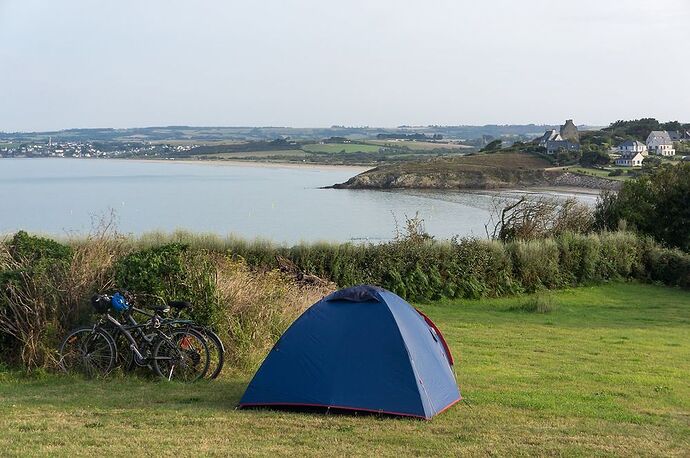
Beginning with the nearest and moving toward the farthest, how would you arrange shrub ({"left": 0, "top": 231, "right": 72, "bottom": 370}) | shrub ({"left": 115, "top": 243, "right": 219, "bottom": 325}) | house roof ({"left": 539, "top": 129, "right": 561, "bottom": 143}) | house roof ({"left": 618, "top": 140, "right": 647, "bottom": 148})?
1. shrub ({"left": 0, "top": 231, "right": 72, "bottom": 370})
2. shrub ({"left": 115, "top": 243, "right": 219, "bottom": 325})
3. house roof ({"left": 618, "top": 140, "right": 647, "bottom": 148})
4. house roof ({"left": 539, "top": 129, "right": 561, "bottom": 143})

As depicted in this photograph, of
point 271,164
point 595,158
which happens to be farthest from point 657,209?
point 271,164

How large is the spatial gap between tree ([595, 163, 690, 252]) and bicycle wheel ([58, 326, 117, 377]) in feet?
74.4

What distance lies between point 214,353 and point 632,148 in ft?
253

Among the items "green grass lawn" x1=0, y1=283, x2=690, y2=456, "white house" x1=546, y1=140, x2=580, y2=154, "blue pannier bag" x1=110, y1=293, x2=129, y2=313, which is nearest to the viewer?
"green grass lawn" x1=0, y1=283, x2=690, y2=456

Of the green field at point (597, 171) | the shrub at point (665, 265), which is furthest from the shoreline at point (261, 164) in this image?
the shrub at point (665, 265)

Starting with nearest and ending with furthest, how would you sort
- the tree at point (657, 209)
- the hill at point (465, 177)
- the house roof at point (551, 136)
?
the tree at point (657, 209) → the hill at point (465, 177) → the house roof at point (551, 136)

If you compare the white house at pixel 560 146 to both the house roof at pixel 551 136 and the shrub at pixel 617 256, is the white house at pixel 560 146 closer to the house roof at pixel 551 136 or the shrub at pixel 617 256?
the house roof at pixel 551 136

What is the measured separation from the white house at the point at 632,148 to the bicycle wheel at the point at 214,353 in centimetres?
7224

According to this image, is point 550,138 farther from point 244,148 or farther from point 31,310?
point 31,310

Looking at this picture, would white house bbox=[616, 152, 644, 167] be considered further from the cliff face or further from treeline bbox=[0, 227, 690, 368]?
treeline bbox=[0, 227, 690, 368]

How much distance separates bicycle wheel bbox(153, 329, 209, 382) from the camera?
10242 mm

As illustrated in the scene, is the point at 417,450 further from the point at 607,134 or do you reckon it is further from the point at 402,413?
the point at 607,134

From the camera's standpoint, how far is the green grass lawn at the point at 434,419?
281 inches

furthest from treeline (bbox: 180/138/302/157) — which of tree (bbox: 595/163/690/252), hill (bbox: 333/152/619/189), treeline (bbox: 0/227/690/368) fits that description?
treeline (bbox: 0/227/690/368)
